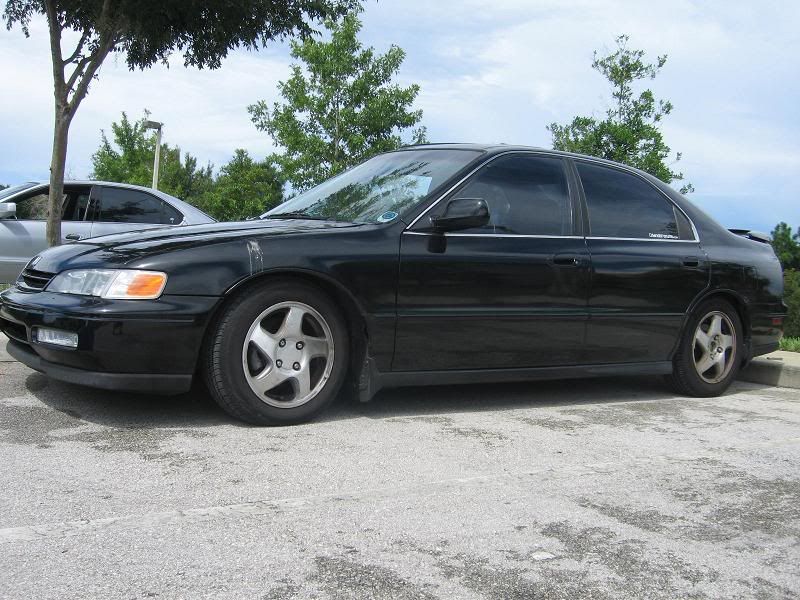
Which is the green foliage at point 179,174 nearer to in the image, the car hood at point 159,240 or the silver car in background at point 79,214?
the silver car in background at point 79,214

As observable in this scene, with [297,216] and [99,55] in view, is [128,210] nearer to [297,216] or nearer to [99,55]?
[99,55]

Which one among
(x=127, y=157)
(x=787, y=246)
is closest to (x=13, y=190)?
(x=787, y=246)

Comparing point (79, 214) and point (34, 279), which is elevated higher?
point (79, 214)

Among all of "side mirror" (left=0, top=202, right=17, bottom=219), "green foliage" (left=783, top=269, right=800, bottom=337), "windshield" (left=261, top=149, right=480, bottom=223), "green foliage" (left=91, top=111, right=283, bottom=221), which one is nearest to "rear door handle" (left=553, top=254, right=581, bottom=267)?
"windshield" (left=261, top=149, right=480, bottom=223)

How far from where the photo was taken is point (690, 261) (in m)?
5.80

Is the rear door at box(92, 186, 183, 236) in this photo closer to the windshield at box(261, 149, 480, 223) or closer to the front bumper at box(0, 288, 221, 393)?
the windshield at box(261, 149, 480, 223)

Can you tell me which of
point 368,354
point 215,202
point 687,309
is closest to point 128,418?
point 368,354

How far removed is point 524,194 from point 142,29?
5656 millimetres

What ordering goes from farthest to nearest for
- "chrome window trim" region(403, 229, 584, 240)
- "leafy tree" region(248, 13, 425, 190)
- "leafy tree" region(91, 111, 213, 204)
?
"leafy tree" region(91, 111, 213, 204), "leafy tree" region(248, 13, 425, 190), "chrome window trim" region(403, 229, 584, 240)

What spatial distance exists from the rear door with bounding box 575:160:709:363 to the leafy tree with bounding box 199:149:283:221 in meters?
24.4

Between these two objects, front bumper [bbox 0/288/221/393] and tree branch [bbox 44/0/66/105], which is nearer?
front bumper [bbox 0/288/221/393]

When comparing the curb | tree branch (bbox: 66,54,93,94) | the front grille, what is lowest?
the curb

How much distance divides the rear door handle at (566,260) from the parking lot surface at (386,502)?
0.88 meters

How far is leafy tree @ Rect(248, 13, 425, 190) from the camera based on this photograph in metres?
28.0
